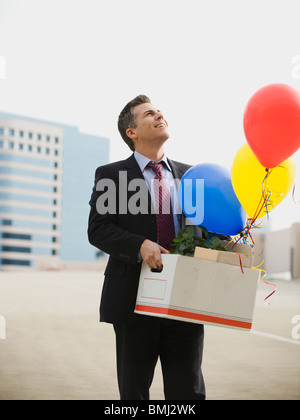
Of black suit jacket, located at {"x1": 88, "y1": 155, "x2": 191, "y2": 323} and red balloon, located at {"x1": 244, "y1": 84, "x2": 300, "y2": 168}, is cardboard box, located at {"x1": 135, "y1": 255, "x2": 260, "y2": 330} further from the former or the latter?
red balloon, located at {"x1": 244, "y1": 84, "x2": 300, "y2": 168}

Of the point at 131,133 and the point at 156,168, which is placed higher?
the point at 131,133

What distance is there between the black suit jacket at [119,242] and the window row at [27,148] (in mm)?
103833

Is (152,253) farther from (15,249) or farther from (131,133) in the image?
(15,249)

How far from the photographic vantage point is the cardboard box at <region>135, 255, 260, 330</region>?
231cm

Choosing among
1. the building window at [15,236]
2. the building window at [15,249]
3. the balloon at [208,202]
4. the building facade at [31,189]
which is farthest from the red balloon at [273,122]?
the building window at [15,236]

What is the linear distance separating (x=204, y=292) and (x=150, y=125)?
82 cm

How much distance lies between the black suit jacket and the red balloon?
55 centimetres

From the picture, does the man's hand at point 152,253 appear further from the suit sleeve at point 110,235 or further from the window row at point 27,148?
the window row at point 27,148

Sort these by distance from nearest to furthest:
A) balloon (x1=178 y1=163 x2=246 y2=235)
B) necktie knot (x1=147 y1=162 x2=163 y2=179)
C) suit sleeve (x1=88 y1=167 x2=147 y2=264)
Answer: suit sleeve (x1=88 y1=167 x2=147 y2=264), balloon (x1=178 y1=163 x2=246 y2=235), necktie knot (x1=147 y1=162 x2=163 y2=179)

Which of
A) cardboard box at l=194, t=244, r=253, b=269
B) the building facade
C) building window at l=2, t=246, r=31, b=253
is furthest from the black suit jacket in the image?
building window at l=2, t=246, r=31, b=253

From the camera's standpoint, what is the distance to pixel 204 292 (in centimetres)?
234

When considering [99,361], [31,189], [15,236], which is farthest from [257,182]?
[31,189]

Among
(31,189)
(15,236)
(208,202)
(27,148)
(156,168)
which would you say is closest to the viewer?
(208,202)

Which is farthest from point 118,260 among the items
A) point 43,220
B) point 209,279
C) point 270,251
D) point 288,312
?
point 43,220
